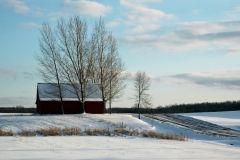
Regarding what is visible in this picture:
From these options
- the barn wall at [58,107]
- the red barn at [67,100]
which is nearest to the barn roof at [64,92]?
the red barn at [67,100]

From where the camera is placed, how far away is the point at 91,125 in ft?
116

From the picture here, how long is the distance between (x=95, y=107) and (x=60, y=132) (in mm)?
23899

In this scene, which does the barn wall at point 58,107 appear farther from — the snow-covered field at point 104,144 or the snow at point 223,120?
the snow at point 223,120

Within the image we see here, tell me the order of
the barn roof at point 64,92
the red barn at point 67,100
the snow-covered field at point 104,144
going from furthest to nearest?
the red barn at point 67,100
the barn roof at point 64,92
the snow-covered field at point 104,144

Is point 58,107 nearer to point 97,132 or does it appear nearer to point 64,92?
point 64,92

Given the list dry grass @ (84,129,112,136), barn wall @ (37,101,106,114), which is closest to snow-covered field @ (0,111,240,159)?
dry grass @ (84,129,112,136)

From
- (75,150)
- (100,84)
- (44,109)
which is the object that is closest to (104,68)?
(100,84)

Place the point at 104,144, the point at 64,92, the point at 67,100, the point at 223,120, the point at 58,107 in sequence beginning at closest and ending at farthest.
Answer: the point at 104,144, the point at 67,100, the point at 58,107, the point at 64,92, the point at 223,120

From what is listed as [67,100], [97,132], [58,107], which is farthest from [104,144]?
[58,107]

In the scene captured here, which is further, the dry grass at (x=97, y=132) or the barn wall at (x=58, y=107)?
the barn wall at (x=58, y=107)

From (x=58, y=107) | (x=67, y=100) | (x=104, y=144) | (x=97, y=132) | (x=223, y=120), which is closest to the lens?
(x=104, y=144)

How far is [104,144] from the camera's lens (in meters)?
21.3

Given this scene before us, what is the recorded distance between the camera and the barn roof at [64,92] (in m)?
49.2

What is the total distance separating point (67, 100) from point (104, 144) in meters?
29.4
